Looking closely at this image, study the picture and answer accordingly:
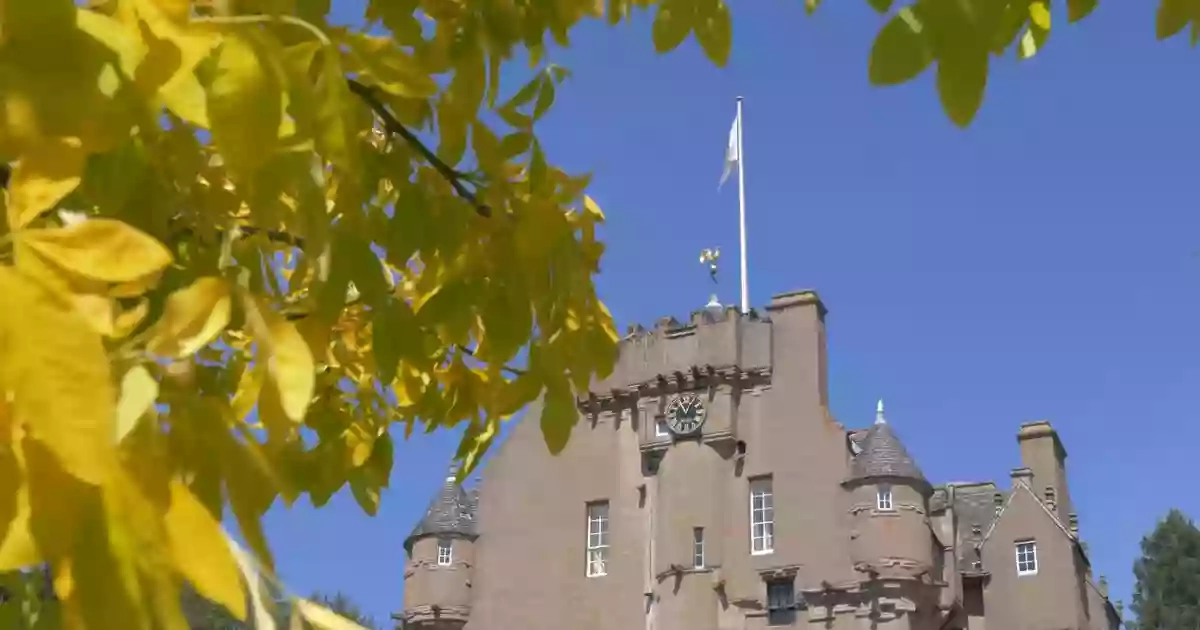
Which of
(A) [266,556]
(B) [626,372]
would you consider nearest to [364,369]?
(A) [266,556]

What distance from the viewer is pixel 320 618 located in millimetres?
1568

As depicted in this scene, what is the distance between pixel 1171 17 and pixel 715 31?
1049 mm

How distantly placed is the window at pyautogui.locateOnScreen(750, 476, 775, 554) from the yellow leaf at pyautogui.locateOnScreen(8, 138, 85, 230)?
829 inches

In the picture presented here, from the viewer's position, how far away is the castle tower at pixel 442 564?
2383 centimetres

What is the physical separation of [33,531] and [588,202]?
2.68 meters

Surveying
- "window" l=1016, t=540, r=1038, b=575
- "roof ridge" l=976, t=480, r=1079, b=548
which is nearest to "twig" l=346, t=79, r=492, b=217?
"window" l=1016, t=540, r=1038, b=575

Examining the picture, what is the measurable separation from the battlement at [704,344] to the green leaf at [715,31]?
Result: 1979 cm

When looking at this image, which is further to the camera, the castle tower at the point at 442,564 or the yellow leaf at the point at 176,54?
the castle tower at the point at 442,564

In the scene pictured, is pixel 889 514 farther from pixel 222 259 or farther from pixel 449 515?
pixel 222 259

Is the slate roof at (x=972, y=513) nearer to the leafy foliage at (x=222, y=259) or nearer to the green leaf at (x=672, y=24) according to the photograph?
the leafy foliage at (x=222, y=259)

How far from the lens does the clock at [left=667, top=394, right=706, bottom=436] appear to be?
22.5 metres

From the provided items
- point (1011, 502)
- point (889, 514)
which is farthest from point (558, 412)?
point (1011, 502)

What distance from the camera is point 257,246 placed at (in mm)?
2775

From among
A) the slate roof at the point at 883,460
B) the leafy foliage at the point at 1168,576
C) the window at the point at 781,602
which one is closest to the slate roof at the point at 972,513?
the slate roof at the point at 883,460
